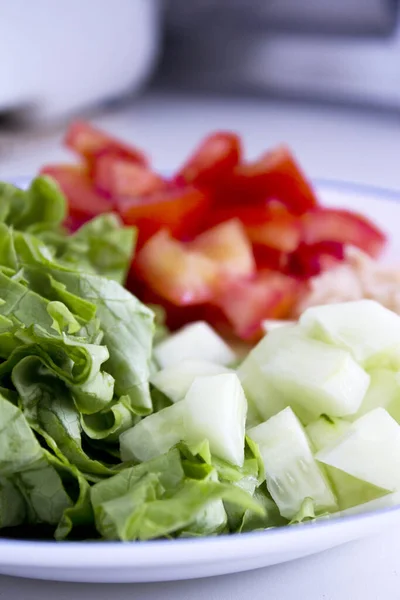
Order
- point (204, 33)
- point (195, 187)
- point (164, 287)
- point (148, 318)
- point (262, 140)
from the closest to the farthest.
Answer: point (148, 318) → point (164, 287) → point (195, 187) → point (262, 140) → point (204, 33)

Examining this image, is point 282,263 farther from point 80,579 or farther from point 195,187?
point 80,579

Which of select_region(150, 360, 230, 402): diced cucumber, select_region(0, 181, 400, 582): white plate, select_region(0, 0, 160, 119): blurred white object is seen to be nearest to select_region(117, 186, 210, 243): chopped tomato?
select_region(150, 360, 230, 402): diced cucumber

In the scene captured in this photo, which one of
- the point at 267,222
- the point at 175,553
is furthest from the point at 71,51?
the point at 175,553

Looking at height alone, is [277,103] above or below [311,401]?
below

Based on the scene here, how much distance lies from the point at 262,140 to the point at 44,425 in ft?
6.77

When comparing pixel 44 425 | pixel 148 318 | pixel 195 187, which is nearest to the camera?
pixel 44 425

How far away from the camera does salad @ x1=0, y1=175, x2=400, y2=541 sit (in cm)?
65

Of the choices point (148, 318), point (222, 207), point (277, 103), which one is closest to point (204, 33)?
point (277, 103)

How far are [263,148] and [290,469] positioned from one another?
1928mm

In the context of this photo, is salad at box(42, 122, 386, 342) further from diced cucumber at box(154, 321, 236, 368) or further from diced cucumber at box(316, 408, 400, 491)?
diced cucumber at box(316, 408, 400, 491)

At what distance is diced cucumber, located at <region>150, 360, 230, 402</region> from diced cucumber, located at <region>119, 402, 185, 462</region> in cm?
6

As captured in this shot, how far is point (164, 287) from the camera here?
1115mm

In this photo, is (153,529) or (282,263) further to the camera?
(282,263)

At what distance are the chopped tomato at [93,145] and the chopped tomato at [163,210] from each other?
0.15m
